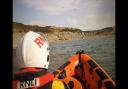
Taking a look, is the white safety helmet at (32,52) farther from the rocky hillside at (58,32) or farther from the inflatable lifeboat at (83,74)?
the inflatable lifeboat at (83,74)

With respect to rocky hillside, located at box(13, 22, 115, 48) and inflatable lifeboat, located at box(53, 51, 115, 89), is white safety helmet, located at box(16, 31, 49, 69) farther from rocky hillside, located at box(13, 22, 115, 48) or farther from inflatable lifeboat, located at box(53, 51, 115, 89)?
inflatable lifeboat, located at box(53, 51, 115, 89)

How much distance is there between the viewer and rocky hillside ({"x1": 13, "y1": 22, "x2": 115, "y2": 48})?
2635mm

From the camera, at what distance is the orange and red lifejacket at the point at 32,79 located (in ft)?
8.32

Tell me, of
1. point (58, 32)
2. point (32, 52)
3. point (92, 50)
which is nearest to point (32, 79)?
point (32, 52)

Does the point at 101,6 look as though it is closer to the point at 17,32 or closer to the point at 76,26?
the point at 76,26

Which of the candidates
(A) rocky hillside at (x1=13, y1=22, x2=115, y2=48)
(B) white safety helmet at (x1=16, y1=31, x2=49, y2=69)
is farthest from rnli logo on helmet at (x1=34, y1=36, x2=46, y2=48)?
(A) rocky hillside at (x1=13, y1=22, x2=115, y2=48)

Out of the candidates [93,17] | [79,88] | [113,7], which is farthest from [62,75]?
[113,7]

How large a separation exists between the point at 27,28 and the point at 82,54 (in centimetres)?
49

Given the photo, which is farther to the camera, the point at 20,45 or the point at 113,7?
the point at 113,7

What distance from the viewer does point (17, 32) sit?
2.65 meters

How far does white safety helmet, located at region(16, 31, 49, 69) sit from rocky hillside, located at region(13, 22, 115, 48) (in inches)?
2.7

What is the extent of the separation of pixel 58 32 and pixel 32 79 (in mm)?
441
